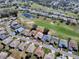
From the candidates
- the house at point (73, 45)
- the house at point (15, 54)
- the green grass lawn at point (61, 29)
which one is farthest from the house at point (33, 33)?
the house at point (73, 45)

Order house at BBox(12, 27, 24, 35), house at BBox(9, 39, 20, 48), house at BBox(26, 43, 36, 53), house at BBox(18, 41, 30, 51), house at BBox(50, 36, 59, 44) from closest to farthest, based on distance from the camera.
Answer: house at BBox(26, 43, 36, 53) → house at BBox(18, 41, 30, 51) → house at BBox(9, 39, 20, 48) → house at BBox(50, 36, 59, 44) → house at BBox(12, 27, 24, 35)

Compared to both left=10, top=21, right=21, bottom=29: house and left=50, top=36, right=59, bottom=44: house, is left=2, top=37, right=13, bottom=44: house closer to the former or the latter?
left=10, top=21, right=21, bottom=29: house

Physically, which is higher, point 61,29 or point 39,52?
point 39,52

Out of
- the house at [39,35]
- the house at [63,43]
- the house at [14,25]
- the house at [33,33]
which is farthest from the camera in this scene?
the house at [14,25]

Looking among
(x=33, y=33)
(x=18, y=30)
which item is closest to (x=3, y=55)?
(x=33, y=33)

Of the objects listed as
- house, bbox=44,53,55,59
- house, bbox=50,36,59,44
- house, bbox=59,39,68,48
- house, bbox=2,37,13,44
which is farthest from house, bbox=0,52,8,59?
house, bbox=59,39,68,48

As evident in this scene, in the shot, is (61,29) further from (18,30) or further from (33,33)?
(18,30)

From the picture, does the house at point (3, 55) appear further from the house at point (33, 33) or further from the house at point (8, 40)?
the house at point (33, 33)

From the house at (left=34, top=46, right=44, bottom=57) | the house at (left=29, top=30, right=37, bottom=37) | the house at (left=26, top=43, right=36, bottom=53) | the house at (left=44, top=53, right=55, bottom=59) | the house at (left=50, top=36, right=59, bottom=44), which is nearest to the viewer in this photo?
the house at (left=44, top=53, right=55, bottom=59)
